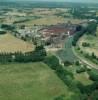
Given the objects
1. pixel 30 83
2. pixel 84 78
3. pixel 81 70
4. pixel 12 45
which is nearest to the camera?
pixel 30 83

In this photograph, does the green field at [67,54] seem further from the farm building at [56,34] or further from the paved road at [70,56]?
the farm building at [56,34]

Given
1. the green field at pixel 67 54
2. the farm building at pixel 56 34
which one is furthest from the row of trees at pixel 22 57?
the farm building at pixel 56 34

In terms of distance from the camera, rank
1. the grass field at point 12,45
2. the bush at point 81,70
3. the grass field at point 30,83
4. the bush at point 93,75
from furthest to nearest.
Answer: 1. the grass field at point 12,45
2. the bush at point 81,70
3. the bush at point 93,75
4. the grass field at point 30,83

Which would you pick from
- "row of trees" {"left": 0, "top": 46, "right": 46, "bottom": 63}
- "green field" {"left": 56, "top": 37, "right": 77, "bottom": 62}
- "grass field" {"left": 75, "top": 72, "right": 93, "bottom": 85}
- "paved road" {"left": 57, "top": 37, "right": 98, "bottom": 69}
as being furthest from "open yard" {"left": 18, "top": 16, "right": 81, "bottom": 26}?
"grass field" {"left": 75, "top": 72, "right": 93, "bottom": 85}

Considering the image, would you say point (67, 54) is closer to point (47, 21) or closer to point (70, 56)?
point (70, 56)

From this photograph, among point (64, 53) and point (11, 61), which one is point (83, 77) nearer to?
point (11, 61)

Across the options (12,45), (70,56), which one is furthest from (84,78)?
(12,45)
